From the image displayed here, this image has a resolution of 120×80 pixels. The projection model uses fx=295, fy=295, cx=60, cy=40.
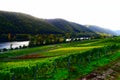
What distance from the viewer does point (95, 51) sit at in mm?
86438

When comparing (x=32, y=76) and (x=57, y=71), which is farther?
A: (x=57, y=71)

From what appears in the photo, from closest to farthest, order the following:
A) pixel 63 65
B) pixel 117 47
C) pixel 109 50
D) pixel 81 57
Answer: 1. pixel 63 65
2. pixel 81 57
3. pixel 109 50
4. pixel 117 47

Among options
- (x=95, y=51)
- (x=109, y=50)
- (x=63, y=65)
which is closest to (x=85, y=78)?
(x=63, y=65)

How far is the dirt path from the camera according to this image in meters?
57.0

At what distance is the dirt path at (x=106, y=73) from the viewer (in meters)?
57.0

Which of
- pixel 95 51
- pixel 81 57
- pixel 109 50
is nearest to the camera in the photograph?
pixel 81 57

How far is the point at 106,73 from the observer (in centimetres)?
6197

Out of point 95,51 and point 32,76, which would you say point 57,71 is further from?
point 95,51

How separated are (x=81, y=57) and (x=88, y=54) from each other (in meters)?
5.11

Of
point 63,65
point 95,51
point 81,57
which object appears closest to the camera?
point 63,65

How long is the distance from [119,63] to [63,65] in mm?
16593

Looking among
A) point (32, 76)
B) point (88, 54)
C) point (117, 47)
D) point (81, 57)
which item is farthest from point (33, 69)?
point (117, 47)

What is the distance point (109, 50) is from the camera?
4008 inches

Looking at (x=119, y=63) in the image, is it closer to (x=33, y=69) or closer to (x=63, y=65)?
(x=63, y=65)
